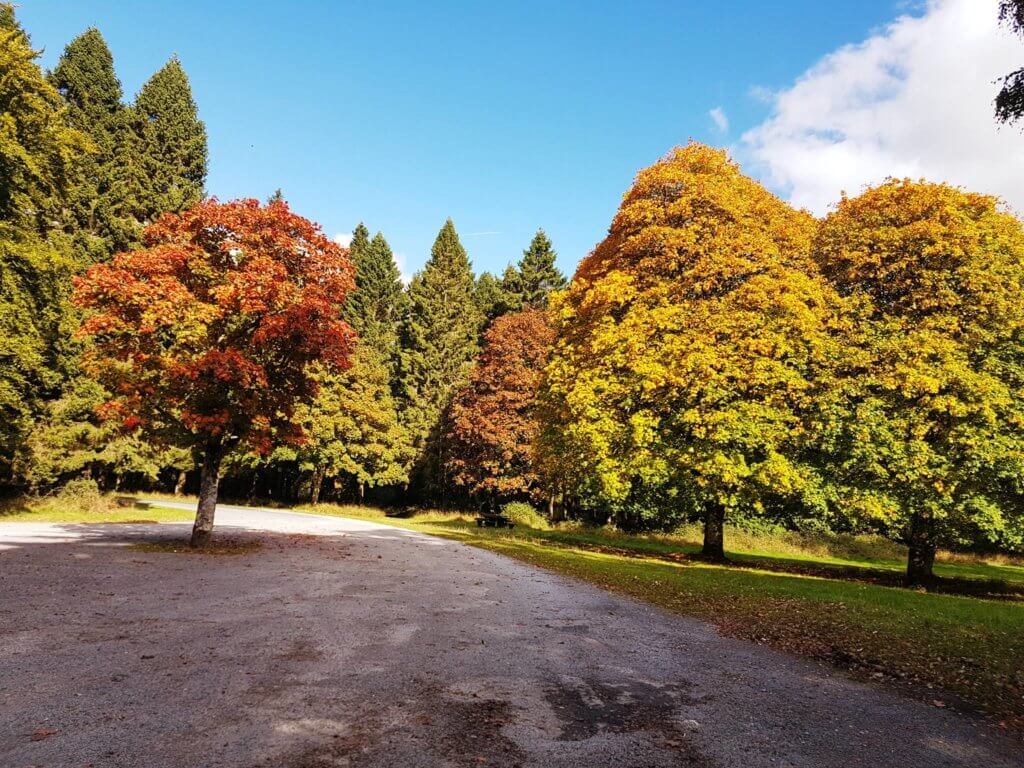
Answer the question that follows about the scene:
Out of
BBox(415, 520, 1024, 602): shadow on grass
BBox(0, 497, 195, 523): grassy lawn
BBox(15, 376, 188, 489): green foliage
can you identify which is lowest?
Result: BBox(0, 497, 195, 523): grassy lawn

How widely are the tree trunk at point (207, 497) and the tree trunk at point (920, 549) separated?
20.4m

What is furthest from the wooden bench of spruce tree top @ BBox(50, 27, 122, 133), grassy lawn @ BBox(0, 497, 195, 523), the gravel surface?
spruce tree top @ BBox(50, 27, 122, 133)

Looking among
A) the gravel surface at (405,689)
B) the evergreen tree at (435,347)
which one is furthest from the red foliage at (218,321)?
the evergreen tree at (435,347)

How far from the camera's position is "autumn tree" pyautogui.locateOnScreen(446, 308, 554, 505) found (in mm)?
38906

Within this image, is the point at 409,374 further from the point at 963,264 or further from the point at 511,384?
the point at 963,264

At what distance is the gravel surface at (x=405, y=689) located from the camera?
166 inches

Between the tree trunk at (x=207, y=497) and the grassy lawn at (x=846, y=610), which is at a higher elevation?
the tree trunk at (x=207, y=497)

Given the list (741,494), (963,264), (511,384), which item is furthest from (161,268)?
(511,384)

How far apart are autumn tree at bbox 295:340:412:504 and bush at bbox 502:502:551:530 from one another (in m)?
14.2

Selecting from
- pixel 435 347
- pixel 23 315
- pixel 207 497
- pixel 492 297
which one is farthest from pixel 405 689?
pixel 492 297

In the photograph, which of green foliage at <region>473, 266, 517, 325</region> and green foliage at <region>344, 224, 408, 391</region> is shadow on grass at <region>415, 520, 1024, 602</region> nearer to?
green foliage at <region>473, 266, 517, 325</region>

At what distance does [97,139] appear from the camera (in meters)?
39.1

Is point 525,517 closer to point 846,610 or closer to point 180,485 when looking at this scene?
point 846,610

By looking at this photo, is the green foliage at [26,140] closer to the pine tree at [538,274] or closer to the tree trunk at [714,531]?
the tree trunk at [714,531]
